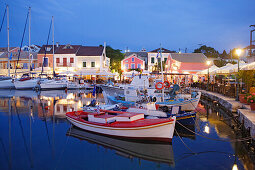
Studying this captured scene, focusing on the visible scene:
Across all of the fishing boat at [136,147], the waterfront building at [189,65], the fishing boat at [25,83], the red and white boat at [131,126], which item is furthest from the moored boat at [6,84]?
the fishing boat at [136,147]

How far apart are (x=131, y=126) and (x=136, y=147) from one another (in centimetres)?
92

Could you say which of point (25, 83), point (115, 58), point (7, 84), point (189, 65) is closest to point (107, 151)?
point (25, 83)

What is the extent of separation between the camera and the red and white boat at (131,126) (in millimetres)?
9132

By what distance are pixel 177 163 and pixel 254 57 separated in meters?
16.4

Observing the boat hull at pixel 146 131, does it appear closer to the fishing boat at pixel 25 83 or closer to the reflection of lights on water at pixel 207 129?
the reflection of lights on water at pixel 207 129

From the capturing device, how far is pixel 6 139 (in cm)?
1052

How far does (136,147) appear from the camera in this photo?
30.4 feet

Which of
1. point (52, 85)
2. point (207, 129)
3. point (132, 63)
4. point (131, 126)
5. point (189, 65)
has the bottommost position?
point (207, 129)

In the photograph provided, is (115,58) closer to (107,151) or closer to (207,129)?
(207,129)

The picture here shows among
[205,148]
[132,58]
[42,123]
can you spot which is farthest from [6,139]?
[132,58]

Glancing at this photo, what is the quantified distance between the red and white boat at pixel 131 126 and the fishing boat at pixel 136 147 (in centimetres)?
24

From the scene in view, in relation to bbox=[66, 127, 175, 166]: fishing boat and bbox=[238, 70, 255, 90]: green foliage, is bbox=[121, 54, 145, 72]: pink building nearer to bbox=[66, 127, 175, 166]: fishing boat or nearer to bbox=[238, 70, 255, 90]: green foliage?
bbox=[238, 70, 255, 90]: green foliage

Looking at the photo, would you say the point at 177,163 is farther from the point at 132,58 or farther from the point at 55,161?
the point at 132,58

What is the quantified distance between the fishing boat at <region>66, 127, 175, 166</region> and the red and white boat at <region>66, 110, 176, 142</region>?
0.24 metres
